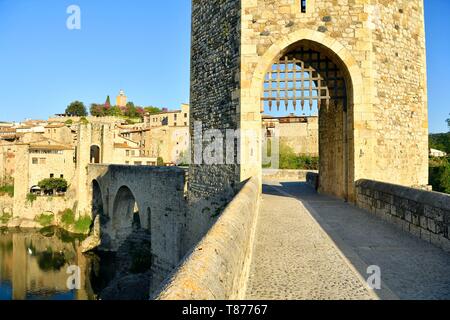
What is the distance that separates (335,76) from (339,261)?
20.7 feet

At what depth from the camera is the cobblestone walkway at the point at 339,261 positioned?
10.2ft

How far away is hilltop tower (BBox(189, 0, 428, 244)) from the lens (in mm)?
8461

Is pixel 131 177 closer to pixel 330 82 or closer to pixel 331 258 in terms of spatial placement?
pixel 330 82

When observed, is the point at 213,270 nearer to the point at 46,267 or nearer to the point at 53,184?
the point at 46,267

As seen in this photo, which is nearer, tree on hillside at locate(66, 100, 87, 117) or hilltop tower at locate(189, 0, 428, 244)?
hilltop tower at locate(189, 0, 428, 244)

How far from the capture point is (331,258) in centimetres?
406

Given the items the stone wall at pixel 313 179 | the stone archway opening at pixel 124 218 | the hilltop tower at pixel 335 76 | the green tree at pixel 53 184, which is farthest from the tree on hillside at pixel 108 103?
the hilltop tower at pixel 335 76

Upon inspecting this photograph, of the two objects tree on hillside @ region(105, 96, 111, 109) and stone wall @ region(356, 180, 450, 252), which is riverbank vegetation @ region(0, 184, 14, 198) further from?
tree on hillside @ region(105, 96, 111, 109)

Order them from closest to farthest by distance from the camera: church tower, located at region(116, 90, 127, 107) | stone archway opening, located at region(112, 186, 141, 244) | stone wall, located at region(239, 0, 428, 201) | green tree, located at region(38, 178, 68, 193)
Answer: stone wall, located at region(239, 0, 428, 201)
stone archway opening, located at region(112, 186, 141, 244)
green tree, located at region(38, 178, 68, 193)
church tower, located at region(116, 90, 127, 107)

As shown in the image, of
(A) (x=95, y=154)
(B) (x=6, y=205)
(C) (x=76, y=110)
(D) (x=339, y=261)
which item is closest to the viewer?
(D) (x=339, y=261)

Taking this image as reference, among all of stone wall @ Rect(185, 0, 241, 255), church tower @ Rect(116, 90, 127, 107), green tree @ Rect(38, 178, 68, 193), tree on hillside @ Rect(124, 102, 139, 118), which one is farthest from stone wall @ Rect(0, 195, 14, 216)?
church tower @ Rect(116, 90, 127, 107)

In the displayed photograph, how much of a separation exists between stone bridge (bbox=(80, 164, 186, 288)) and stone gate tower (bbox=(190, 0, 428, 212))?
496 centimetres

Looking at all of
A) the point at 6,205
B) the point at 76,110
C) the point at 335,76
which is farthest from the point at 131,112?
the point at 335,76

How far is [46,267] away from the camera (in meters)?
24.0
